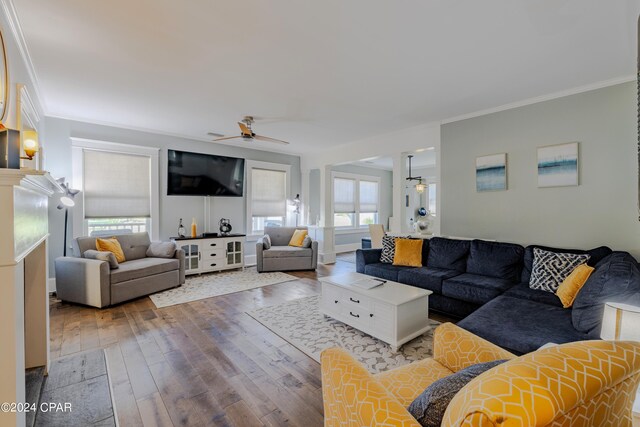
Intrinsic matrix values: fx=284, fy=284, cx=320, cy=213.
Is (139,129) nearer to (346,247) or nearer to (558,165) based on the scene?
(346,247)

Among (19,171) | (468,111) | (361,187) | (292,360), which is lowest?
(292,360)

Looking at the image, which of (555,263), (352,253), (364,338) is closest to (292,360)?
(364,338)

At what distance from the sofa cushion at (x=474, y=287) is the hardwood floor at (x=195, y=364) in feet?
6.04

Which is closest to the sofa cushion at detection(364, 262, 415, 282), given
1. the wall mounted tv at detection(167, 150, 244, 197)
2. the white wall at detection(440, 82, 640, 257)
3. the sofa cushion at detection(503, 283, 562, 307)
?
the white wall at detection(440, 82, 640, 257)

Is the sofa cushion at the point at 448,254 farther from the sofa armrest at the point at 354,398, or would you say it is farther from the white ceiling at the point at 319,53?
the sofa armrest at the point at 354,398

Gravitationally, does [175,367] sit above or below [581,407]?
below

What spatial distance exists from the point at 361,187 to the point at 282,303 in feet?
18.0

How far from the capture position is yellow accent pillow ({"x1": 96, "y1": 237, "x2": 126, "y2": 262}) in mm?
4098

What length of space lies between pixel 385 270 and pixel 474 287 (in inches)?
44.9

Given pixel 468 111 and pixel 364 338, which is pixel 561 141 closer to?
pixel 468 111

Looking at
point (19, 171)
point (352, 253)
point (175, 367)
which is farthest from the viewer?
point (352, 253)

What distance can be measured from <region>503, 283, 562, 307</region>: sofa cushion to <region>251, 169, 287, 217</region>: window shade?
488cm

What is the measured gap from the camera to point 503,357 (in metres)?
1.35

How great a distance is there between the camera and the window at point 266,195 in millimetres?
6309
